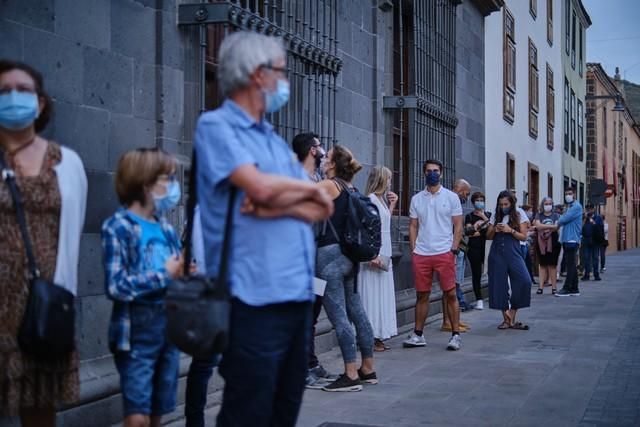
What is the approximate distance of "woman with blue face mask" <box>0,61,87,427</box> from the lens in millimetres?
3715

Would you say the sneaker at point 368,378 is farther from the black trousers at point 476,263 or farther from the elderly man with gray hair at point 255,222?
the black trousers at point 476,263

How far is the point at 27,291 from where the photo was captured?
147 inches

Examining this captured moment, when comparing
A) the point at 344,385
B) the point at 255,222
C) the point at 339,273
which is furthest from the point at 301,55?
the point at 255,222

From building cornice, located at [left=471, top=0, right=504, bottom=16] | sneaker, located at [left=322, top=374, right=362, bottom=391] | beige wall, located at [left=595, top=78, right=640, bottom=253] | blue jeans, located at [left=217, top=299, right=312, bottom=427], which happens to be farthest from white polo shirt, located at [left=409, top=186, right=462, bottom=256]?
beige wall, located at [left=595, top=78, right=640, bottom=253]

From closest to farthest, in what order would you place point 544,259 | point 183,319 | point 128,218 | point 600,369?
point 183,319
point 128,218
point 600,369
point 544,259

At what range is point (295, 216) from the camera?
10.8ft

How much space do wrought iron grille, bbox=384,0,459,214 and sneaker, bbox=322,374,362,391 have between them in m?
4.91

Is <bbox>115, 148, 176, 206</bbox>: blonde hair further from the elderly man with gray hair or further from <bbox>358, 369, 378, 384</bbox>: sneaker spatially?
<bbox>358, 369, 378, 384</bbox>: sneaker

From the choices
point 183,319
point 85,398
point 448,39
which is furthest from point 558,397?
point 448,39

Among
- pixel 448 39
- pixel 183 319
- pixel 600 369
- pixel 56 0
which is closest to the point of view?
pixel 183 319

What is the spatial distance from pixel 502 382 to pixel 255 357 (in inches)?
188

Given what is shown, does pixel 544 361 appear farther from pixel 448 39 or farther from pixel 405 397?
pixel 448 39

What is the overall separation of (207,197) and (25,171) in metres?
0.89

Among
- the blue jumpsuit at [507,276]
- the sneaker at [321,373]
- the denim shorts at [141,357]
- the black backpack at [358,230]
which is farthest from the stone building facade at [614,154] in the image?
the denim shorts at [141,357]
